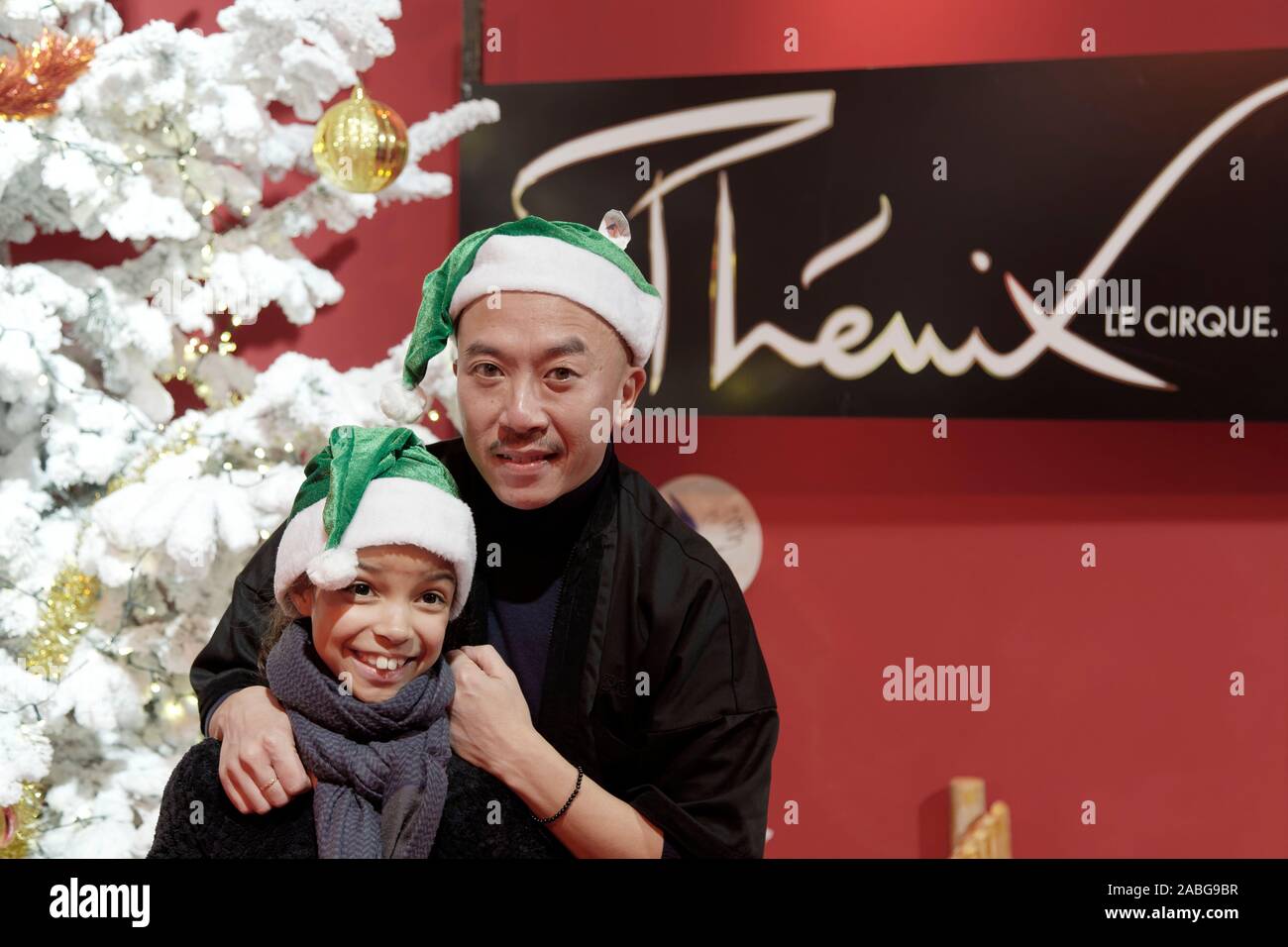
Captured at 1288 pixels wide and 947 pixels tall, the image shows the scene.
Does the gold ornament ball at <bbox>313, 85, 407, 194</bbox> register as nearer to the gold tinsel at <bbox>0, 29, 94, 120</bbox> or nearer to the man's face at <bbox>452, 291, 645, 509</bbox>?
the gold tinsel at <bbox>0, 29, 94, 120</bbox>

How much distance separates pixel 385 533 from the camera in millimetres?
1179

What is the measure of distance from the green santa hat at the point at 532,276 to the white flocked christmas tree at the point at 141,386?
0.65 meters

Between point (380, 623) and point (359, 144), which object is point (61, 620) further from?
point (380, 623)

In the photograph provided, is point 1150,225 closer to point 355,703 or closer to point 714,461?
point 714,461

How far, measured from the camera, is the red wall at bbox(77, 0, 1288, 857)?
2387mm

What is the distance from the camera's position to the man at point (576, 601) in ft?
4.27

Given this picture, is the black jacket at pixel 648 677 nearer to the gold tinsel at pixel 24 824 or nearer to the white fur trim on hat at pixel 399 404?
the white fur trim on hat at pixel 399 404

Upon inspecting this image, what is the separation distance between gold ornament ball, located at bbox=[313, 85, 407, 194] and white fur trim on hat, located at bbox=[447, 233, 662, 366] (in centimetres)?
72

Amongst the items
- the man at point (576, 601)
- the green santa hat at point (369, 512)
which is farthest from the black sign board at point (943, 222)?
the green santa hat at point (369, 512)

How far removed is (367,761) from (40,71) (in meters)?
1.45

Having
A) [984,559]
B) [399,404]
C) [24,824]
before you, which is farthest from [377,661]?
[984,559]
